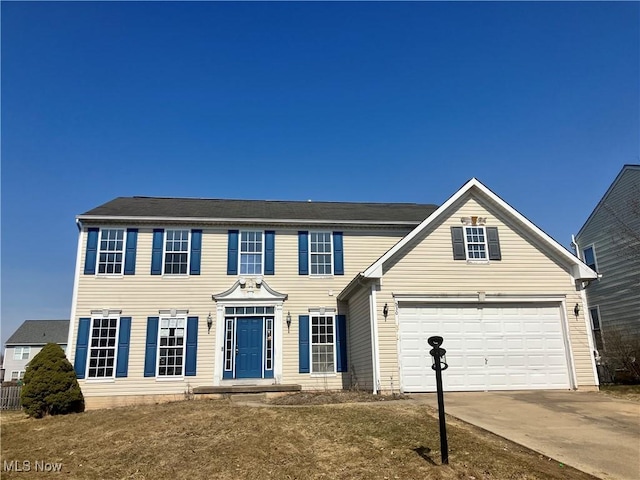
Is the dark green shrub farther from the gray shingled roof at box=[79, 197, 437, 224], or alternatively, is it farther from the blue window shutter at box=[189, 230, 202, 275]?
the gray shingled roof at box=[79, 197, 437, 224]

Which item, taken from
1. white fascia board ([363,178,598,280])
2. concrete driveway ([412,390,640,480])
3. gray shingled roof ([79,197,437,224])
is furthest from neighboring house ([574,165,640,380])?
gray shingled roof ([79,197,437,224])

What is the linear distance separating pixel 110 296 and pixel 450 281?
1147cm

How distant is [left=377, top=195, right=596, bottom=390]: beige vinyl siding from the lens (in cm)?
1391

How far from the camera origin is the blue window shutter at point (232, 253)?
1722 centimetres

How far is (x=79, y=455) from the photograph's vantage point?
8.36 meters

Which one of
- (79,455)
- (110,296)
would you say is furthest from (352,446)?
(110,296)

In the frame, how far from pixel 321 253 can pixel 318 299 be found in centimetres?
A: 175

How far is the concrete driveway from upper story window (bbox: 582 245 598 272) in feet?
37.9

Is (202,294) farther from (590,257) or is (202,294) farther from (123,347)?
(590,257)

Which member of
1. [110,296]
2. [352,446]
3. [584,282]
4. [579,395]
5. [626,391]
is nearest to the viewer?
[352,446]

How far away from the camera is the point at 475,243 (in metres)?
14.8

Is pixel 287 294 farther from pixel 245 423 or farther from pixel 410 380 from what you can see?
pixel 245 423

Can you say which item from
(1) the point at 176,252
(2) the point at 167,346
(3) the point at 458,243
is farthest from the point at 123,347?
(3) the point at 458,243

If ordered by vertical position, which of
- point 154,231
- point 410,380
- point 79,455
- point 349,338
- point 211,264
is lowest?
point 79,455
